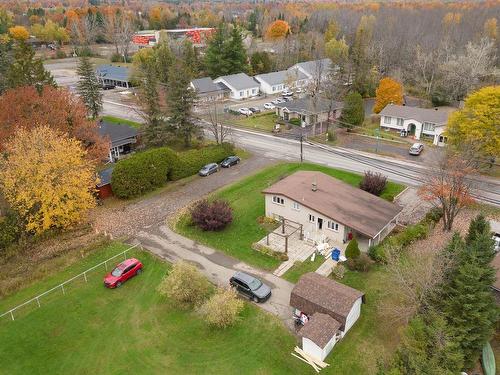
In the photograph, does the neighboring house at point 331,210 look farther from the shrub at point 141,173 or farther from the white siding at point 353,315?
the shrub at point 141,173

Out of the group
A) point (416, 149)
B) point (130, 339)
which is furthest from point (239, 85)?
point (130, 339)

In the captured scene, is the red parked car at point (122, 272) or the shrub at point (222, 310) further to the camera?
the red parked car at point (122, 272)

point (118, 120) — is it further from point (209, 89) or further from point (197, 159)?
point (197, 159)

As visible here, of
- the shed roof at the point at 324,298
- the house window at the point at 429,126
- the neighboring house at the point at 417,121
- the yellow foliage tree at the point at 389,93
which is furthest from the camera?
the yellow foliage tree at the point at 389,93

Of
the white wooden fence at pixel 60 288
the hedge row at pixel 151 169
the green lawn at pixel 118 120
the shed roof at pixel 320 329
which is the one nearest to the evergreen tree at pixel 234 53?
the green lawn at pixel 118 120

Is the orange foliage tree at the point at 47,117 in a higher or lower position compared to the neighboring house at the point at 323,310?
higher

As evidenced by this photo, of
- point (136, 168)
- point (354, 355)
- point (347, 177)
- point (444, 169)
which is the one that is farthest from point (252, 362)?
point (347, 177)
